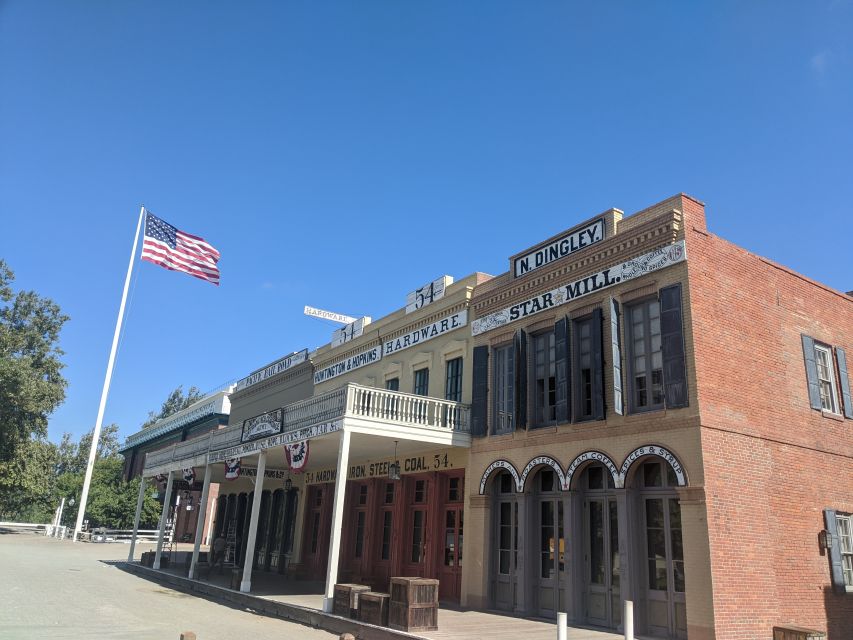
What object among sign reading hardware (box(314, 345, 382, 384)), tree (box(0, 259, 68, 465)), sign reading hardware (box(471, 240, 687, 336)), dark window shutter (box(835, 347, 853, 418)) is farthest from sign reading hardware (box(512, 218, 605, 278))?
tree (box(0, 259, 68, 465))

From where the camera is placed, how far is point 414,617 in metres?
11.4

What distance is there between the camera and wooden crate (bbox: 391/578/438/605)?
1144 cm

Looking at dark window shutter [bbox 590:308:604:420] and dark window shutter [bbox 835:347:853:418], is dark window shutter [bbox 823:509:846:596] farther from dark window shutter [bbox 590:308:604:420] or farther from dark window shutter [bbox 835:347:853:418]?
dark window shutter [bbox 590:308:604:420]

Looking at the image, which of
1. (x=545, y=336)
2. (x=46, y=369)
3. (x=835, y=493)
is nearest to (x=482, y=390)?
(x=545, y=336)

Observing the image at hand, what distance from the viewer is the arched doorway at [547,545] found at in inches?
520

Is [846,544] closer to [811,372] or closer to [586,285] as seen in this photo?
[811,372]

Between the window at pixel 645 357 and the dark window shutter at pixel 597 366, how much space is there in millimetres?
566

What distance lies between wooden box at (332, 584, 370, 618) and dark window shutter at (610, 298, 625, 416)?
6191mm

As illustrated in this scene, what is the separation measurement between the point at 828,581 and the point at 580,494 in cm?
475

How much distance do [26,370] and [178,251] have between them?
20092 millimetres

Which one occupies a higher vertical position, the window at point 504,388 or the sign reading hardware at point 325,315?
the sign reading hardware at point 325,315

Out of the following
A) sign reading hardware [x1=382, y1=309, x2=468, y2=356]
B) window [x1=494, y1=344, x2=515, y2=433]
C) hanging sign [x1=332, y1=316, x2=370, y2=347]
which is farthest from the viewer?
hanging sign [x1=332, y1=316, x2=370, y2=347]

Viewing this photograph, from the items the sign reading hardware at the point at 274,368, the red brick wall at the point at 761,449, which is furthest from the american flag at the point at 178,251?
the red brick wall at the point at 761,449

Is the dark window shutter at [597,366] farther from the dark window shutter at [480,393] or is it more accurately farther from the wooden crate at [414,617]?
the wooden crate at [414,617]
